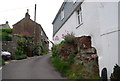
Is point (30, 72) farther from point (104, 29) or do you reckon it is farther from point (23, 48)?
point (23, 48)

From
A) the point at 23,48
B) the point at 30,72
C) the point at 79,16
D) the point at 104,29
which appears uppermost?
the point at 79,16

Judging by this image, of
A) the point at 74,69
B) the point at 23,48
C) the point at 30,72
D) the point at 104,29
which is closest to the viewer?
the point at 104,29

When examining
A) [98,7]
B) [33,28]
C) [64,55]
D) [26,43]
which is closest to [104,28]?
[98,7]

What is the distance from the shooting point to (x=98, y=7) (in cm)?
904

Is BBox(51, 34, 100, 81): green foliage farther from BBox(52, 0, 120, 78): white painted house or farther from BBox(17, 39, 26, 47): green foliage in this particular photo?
BBox(17, 39, 26, 47): green foliage

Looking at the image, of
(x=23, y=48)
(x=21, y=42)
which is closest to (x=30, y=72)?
(x=21, y=42)

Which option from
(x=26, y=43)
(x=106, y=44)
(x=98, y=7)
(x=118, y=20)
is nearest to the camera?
(x=118, y=20)

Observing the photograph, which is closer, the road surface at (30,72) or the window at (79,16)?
the road surface at (30,72)

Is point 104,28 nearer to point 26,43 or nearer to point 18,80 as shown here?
point 18,80

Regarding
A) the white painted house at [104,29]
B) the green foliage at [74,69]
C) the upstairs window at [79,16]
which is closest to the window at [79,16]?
the upstairs window at [79,16]

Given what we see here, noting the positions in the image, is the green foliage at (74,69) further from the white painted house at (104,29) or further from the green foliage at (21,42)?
the green foliage at (21,42)

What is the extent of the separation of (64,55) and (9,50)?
9.84 metres

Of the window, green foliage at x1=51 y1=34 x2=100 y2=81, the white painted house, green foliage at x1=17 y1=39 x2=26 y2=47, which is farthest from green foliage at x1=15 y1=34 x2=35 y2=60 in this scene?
the white painted house

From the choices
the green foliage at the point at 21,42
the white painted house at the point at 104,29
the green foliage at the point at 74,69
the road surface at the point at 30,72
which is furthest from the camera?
the green foliage at the point at 21,42
